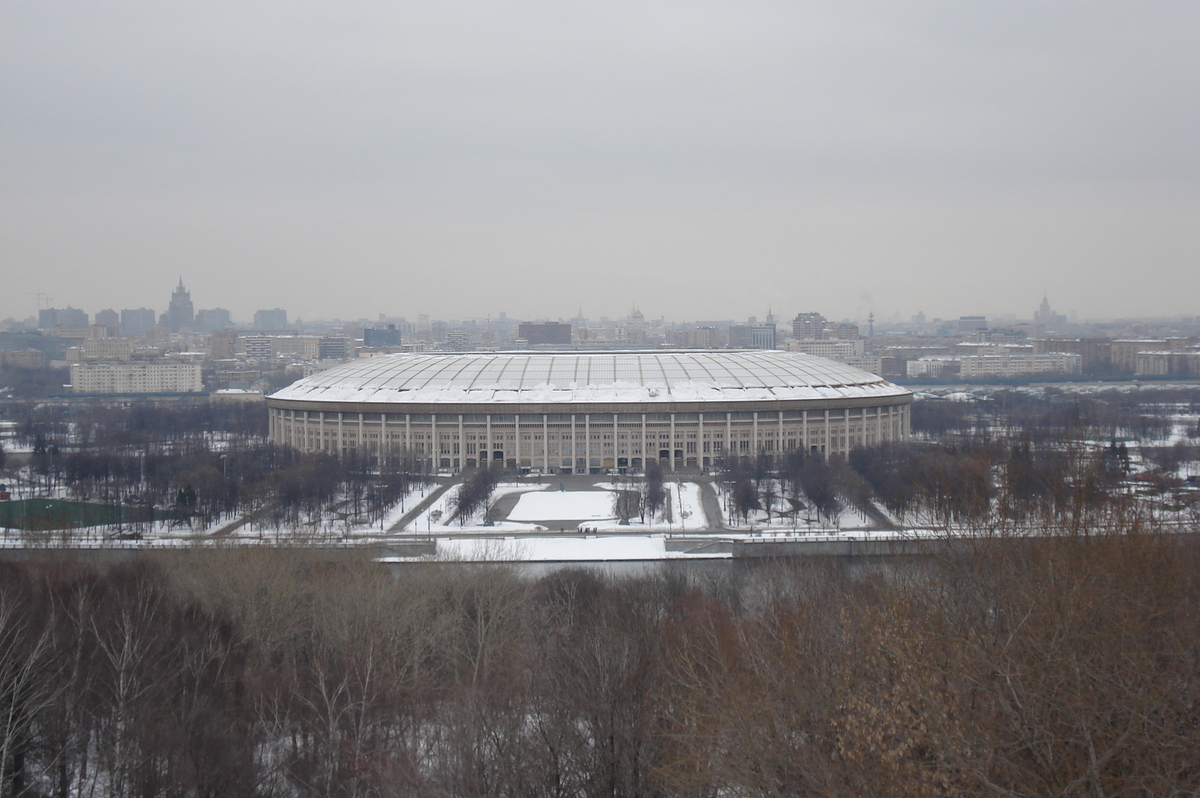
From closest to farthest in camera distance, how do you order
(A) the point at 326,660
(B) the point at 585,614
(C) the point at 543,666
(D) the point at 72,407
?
(C) the point at 543,666, (A) the point at 326,660, (B) the point at 585,614, (D) the point at 72,407

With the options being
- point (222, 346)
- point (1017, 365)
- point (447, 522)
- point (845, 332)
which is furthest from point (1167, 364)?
point (222, 346)

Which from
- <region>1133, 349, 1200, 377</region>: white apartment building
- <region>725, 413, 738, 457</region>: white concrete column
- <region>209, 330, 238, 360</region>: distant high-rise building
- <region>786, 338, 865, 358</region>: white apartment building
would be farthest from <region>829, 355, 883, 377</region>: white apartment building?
<region>209, 330, 238, 360</region>: distant high-rise building

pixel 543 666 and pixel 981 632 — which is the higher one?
pixel 981 632

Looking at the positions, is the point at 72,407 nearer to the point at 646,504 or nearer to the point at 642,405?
the point at 642,405

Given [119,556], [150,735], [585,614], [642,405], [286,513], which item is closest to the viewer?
[150,735]

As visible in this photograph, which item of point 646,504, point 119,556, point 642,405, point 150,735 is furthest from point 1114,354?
point 150,735

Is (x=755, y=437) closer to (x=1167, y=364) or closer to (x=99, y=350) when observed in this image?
(x=1167, y=364)

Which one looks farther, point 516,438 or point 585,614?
point 516,438
